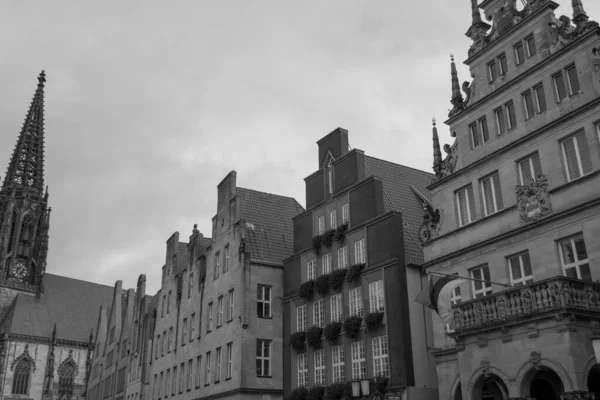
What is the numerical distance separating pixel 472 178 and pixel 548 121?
4.15 meters

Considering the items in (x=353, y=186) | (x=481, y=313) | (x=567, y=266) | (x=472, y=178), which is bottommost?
(x=481, y=313)

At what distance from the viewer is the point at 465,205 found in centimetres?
2717

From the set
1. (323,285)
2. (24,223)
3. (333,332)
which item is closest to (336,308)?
(333,332)

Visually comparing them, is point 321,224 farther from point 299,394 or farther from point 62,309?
point 62,309

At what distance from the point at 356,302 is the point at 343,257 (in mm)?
2848

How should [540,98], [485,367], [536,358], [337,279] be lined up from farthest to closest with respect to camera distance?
[337,279] → [540,98] → [485,367] → [536,358]

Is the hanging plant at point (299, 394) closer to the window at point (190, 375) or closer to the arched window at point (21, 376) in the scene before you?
the window at point (190, 375)

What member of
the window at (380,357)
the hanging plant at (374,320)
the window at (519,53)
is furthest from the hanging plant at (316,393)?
the window at (519,53)

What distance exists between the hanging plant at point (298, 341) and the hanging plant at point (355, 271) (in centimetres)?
506

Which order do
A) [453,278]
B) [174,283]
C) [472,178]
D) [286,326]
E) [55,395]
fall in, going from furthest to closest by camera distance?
1. [55,395]
2. [174,283]
3. [286,326]
4. [472,178]
5. [453,278]

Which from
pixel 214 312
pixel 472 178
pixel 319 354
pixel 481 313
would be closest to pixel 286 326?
pixel 319 354

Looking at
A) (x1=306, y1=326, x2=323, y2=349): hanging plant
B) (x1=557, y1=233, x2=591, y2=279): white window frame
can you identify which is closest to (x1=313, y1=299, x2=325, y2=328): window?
(x1=306, y1=326, x2=323, y2=349): hanging plant

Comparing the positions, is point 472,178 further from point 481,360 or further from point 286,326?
point 286,326

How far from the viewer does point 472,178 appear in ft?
88.1
